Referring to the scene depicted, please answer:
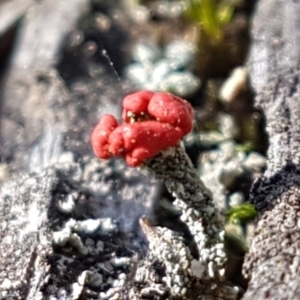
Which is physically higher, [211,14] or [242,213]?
[211,14]

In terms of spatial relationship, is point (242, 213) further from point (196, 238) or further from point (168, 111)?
point (168, 111)

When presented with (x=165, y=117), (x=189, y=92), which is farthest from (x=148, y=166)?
(x=189, y=92)

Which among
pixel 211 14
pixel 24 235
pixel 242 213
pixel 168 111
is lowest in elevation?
pixel 24 235

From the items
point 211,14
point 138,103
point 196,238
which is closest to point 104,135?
point 138,103

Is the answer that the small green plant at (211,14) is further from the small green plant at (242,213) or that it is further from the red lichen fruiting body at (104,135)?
the red lichen fruiting body at (104,135)

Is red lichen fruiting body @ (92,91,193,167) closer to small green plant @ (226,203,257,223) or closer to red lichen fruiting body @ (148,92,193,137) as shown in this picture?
red lichen fruiting body @ (148,92,193,137)

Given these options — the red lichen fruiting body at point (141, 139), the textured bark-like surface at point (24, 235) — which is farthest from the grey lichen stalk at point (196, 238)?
the textured bark-like surface at point (24, 235)

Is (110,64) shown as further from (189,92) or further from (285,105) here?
(285,105)
